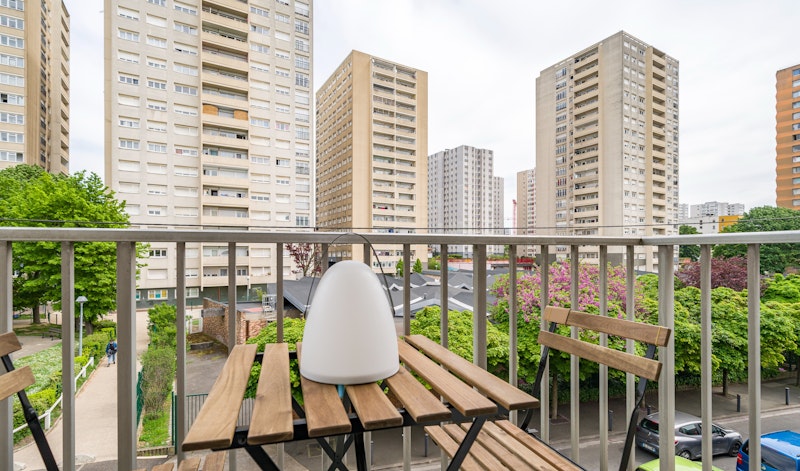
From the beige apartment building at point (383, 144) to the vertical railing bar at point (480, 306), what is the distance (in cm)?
2968

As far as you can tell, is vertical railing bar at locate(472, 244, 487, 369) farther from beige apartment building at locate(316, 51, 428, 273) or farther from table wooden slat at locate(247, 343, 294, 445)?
beige apartment building at locate(316, 51, 428, 273)

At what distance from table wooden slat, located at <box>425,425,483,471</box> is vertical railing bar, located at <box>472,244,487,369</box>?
404mm

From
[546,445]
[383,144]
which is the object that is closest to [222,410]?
[546,445]

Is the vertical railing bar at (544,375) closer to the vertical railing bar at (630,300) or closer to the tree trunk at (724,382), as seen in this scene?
the vertical railing bar at (630,300)

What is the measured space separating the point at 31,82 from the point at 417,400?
3523 centimetres

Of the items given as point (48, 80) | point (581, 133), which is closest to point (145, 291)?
point (48, 80)

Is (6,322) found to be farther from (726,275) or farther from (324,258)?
(726,275)

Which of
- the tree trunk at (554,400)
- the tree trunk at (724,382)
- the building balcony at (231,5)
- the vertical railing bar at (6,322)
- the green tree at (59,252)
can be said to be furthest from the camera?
the building balcony at (231,5)

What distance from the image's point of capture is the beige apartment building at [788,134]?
13531mm

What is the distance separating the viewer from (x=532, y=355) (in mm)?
7391

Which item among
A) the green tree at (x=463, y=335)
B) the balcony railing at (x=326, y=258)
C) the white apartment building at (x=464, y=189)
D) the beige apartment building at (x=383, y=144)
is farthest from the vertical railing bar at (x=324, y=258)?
the white apartment building at (x=464, y=189)

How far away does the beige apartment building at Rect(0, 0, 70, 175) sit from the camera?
72.7 ft

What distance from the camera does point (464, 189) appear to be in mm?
56000

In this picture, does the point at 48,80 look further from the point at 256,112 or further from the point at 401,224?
the point at 401,224
